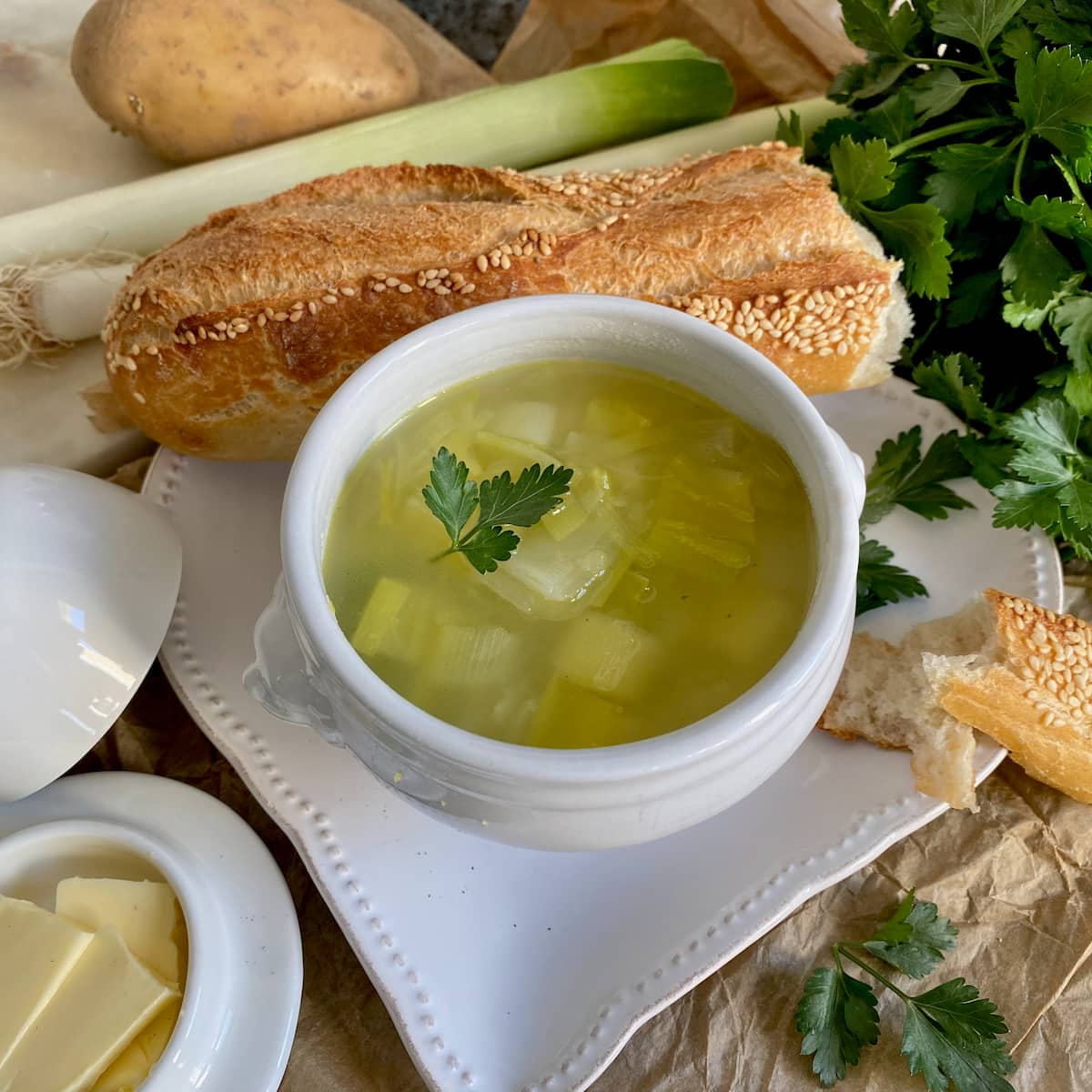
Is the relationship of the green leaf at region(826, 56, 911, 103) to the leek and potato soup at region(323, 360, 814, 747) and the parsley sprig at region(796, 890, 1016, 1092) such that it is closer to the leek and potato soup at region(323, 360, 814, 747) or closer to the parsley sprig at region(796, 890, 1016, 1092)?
the leek and potato soup at region(323, 360, 814, 747)

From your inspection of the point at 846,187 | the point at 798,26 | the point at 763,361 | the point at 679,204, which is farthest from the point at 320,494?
the point at 798,26

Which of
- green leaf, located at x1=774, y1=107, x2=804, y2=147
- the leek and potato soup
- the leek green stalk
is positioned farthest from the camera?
the leek green stalk

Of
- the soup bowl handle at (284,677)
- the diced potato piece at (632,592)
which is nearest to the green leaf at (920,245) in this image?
the diced potato piece at (632,592)

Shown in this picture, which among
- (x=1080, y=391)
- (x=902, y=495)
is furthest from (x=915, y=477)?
(x=1080, y=391)

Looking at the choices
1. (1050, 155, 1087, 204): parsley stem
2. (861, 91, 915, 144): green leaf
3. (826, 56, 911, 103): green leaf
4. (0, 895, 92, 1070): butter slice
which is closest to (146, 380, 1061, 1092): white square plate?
(0, 895, 92, 1070): butter slice

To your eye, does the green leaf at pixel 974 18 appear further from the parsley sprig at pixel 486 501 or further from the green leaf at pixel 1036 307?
the parsley sprig at pixel 486 501

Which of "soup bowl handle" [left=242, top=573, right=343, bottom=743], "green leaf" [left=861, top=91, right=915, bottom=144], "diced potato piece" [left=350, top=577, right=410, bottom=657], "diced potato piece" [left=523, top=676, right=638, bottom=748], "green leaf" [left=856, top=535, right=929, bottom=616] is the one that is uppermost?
"green leaf" [left=861, top=91, right=915, bottom=144]

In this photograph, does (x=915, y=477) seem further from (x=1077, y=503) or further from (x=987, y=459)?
(x=1077, y=503)
